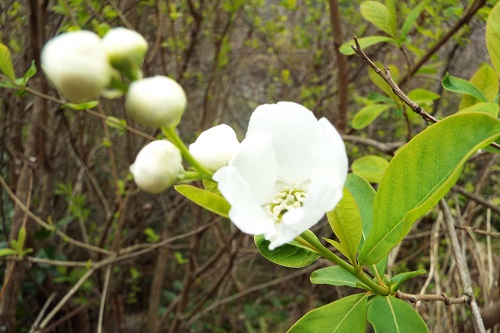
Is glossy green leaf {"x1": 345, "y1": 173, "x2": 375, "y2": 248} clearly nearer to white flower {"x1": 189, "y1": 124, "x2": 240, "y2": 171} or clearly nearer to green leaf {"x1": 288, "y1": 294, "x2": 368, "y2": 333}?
green leaf {"x1": 288, "y1": 294, "x2": 368, "y2": 333}

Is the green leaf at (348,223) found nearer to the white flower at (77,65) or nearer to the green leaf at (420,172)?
the green leaf at (420,172)

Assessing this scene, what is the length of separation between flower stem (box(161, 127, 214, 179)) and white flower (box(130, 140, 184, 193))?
10mm

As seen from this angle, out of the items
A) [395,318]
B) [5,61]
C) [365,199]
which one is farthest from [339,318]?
[5,61]

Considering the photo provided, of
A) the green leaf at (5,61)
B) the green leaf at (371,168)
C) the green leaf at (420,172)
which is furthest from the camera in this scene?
the green leaf at (371,168)

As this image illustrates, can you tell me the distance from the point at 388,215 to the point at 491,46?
40 centimetres

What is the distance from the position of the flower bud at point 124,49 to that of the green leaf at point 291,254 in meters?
0.35

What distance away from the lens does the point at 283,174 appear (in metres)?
0.70

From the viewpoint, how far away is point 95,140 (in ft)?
10.2

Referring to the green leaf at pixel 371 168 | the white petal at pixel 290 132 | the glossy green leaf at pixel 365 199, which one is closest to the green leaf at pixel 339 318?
the glossy green leaf at pixel 365 199

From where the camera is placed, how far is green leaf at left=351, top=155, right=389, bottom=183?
4.30ft

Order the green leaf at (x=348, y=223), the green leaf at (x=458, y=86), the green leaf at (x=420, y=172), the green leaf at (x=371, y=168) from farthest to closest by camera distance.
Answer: the green leaf at (x=371, y=168) → the green leaf at (x=458, y=86) → the green leaf at (x=348, y=223) → the green leaf at (x=420, y=172)

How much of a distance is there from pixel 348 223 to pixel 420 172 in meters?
0.13

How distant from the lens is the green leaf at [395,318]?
0.75 metres

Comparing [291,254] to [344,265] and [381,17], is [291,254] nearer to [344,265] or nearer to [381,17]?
[344,265]
